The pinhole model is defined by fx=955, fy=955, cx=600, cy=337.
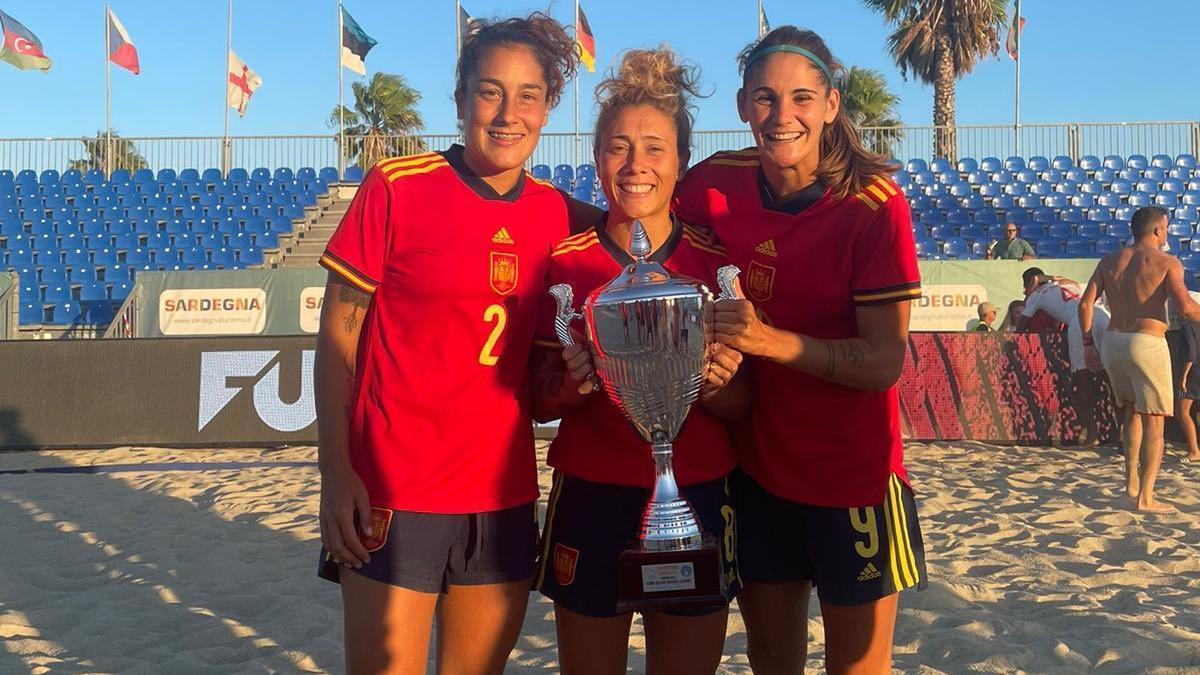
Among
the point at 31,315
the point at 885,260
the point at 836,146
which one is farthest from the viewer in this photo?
the point at 31,315

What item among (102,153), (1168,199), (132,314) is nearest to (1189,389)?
(1168,199)

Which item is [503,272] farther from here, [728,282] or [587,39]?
[587,39]

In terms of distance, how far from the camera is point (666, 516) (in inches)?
76.1

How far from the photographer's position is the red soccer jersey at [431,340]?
2.13m

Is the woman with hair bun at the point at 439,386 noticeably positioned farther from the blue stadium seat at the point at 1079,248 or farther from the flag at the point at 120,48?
the flag at the point at 120,48

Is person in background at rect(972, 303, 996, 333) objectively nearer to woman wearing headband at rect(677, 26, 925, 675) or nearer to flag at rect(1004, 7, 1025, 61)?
woman wearing headband at rect(677, 26, 925, 675)

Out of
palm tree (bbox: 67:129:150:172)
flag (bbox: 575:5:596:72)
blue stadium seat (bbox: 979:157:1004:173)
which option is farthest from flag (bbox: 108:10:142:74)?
blue stadium seat (bbox: 979:157:1004:173)

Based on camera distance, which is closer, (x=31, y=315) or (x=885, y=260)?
(x=885, y=260)

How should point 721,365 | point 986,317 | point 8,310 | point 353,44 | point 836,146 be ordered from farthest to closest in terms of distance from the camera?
1. point 353,44
2. point 8,310
3. point 986,317
4. point 836,146
5. point 721,365

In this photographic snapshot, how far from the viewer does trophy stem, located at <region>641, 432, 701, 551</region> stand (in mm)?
1911

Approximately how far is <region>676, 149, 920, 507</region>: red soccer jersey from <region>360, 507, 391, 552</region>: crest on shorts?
2.80 feet

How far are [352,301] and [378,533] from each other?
519 millimetres

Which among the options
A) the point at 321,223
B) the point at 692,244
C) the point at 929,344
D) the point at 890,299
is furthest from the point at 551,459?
the point at 321,223

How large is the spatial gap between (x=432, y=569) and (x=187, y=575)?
3387mm
